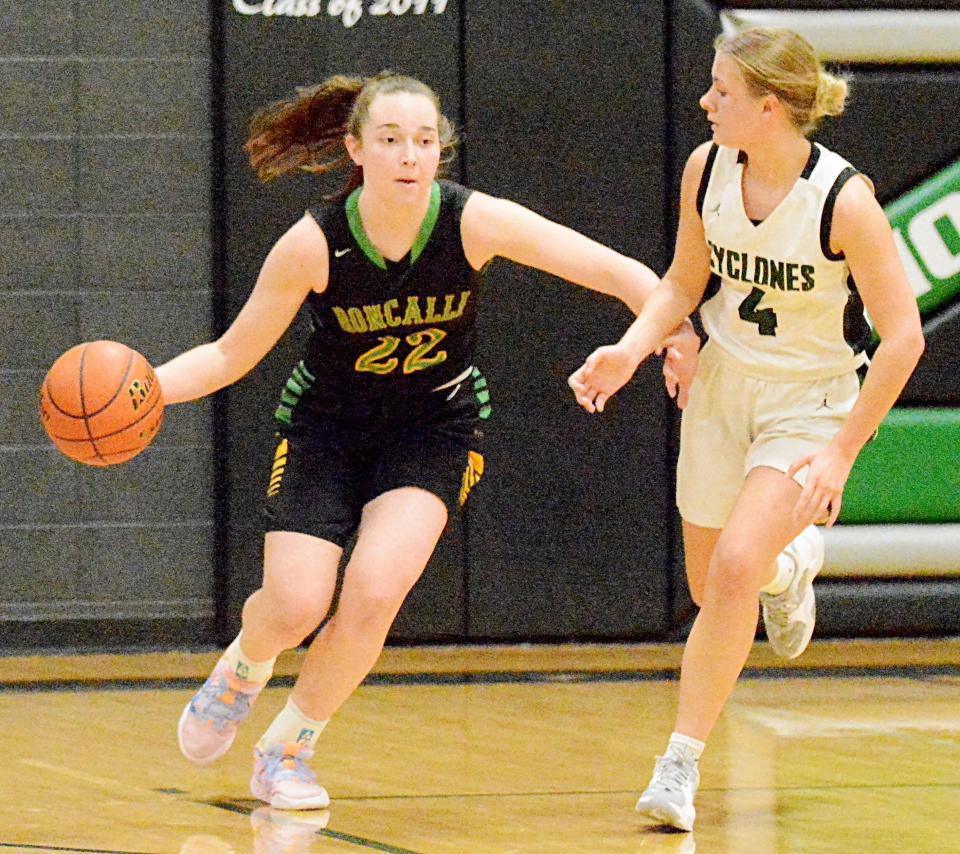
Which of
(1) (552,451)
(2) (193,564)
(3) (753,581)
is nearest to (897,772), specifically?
(3) (753,581)

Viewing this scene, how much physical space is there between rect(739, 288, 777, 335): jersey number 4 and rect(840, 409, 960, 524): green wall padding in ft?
8.37

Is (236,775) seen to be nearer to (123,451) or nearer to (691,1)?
(123,451)

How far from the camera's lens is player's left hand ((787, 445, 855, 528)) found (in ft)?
11.2

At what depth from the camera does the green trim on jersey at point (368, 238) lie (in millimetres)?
3801

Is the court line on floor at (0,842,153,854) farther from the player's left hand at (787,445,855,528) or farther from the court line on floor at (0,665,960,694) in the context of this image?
the court line on floor at (0,665,960,694)

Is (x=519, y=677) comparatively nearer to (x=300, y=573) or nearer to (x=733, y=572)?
(x=300, y=573)

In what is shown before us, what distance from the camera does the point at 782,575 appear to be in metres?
3.86

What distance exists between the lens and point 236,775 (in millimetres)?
4129

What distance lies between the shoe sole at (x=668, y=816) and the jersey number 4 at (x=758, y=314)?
0.93 metres

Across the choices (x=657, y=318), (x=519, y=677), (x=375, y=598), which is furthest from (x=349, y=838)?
(x=519, y=677)

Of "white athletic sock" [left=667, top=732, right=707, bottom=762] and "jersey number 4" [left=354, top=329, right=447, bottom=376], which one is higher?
"jersey number 4" [left=354, top=329, right=447, bottom=376]

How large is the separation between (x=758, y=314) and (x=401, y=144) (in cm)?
76

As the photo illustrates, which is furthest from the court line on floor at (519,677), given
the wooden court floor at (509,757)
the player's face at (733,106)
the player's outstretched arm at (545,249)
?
the player's face at (733,106)

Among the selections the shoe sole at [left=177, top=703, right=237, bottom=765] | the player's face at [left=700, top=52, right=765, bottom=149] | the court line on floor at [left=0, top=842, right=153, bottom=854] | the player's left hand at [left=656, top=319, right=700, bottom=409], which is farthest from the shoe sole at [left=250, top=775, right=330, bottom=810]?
the player's face at [left=700, top=52, right=765, bottom=149]
